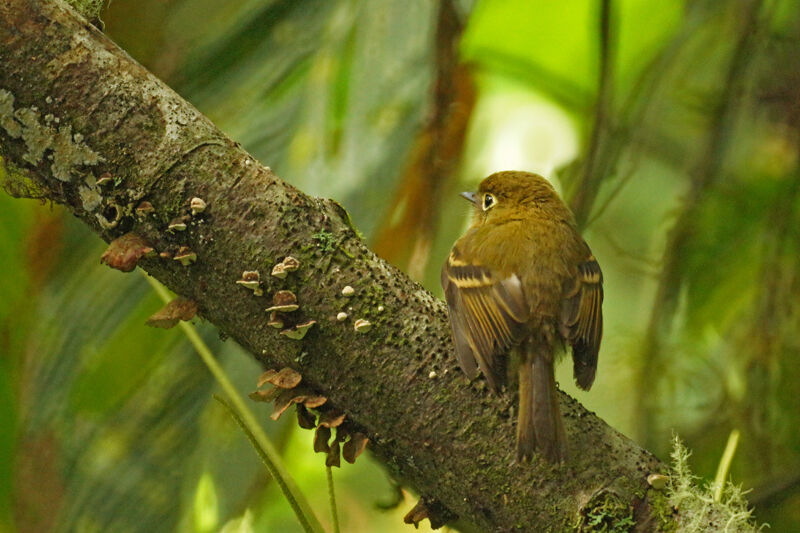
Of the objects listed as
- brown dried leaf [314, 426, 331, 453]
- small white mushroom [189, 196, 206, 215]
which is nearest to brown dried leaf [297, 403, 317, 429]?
brown dried leaf [314, 426, 331, 453]

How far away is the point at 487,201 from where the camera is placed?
2.41m

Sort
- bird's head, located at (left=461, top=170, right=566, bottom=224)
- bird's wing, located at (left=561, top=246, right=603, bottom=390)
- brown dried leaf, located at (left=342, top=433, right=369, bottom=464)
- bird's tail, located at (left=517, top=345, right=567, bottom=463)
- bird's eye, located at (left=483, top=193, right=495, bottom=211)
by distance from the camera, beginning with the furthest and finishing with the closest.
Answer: bird's eye, located at (left=483, top=193, right=495, bottom=211)
bird's head, located at (left=461, top=170, right=566, bottom=224)
bird's wing, located at (left=561, top=246, right=603, bottom=390)
brown dried leaf, located at (left=342, top=433, right=369, bottom=464)
bird's tail, located at (left=517, top=345, right=567, bottom=463)

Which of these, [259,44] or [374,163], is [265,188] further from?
[259,44]

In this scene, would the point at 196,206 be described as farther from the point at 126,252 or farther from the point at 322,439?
the point at 322,439

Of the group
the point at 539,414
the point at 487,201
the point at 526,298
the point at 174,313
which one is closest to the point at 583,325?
the point at 526,298

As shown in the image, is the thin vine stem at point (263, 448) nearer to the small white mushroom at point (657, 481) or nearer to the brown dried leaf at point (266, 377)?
the brown dried leaf at point (266, 377)

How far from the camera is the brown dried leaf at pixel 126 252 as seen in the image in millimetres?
1384

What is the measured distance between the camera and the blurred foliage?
1884 mm

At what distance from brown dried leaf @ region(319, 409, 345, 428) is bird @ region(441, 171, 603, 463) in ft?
0.79

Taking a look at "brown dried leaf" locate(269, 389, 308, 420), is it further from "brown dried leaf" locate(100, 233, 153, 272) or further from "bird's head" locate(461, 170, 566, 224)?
"bird's head" locate(461, 170, 566, 224)

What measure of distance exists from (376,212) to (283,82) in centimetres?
49

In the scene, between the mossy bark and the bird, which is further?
→ the bird

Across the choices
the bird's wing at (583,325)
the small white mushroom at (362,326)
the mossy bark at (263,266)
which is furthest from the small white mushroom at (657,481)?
the small white mushroom at (362,326)

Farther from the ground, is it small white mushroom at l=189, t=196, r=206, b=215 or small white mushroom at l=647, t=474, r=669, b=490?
small white mushroom at l=647, t=474, r=669, b=490
